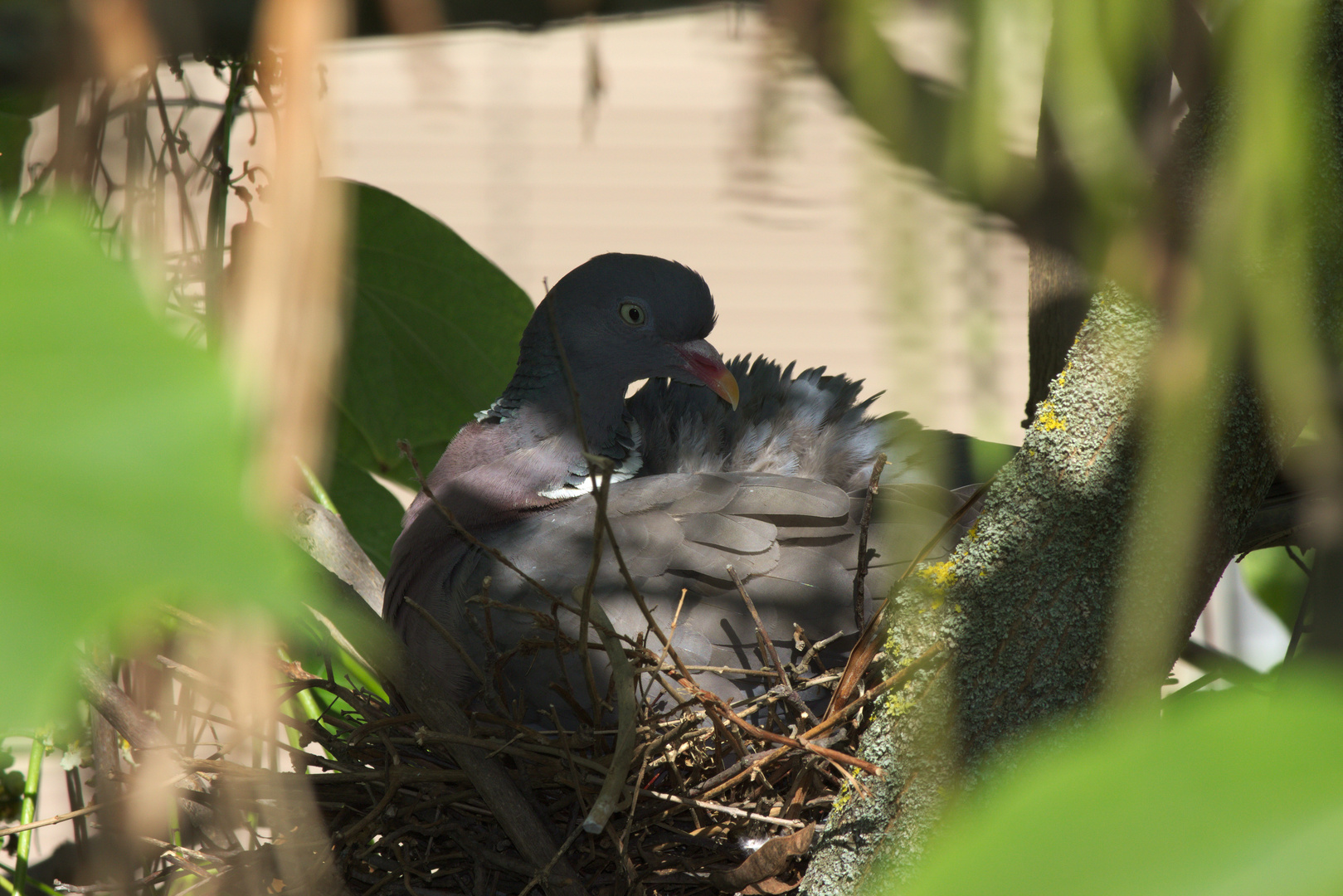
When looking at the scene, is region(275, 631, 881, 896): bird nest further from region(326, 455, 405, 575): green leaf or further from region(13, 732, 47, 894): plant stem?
region(326, 455, 405, 575): green leaf

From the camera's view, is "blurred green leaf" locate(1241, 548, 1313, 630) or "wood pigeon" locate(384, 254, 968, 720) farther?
"blurred green leaf" locate(1241, 548, 1313, 630)

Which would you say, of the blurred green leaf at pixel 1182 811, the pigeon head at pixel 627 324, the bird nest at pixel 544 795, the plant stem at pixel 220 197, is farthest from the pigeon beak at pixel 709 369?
the blurred green leaf at pixel 1182 811

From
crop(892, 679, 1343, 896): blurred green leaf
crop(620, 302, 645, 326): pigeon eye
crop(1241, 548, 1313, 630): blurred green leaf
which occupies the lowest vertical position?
crop(1241, 548, 1313, 630): blurred green leaf

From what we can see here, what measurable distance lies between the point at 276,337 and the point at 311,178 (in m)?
0.07

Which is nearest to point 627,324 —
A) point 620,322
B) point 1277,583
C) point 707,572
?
point 620,322

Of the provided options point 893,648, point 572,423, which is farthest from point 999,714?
point 572,423

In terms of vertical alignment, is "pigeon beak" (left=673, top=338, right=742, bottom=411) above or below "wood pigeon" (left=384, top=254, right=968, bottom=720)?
above

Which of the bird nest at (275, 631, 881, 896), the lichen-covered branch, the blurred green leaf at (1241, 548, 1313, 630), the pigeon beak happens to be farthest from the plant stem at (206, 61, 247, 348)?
the blurred green leaf at (1241, 548, 1313, 630)

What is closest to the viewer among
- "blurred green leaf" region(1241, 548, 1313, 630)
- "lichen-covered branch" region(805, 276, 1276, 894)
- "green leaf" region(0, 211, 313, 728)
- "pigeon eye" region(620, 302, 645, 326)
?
"green leaf" region(0, 211, 313, 728)

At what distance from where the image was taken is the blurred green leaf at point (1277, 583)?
2.37 meters

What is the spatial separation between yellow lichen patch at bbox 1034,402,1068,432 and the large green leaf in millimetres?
1357

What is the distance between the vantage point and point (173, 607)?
1.01 m

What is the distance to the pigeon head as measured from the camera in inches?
79.1

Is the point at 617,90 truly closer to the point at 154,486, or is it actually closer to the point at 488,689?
the point at 488,689
